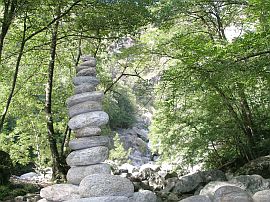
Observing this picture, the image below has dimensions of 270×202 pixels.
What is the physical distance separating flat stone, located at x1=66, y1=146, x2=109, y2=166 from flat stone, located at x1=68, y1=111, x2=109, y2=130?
33 cm

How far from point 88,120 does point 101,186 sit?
0.98 metres

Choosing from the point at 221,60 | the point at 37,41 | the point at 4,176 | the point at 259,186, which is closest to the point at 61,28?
the point at 37,41

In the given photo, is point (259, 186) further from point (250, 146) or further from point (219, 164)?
point (219, 164)

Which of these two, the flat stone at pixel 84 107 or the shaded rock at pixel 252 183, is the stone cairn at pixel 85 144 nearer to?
the flat stone at pixel 84 107

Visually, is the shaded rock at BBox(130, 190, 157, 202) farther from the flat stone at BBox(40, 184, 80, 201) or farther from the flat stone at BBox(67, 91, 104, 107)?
the flat stone at BBox(67, 91, 104, 107)

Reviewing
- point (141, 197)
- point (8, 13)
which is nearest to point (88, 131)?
point (141, 197)

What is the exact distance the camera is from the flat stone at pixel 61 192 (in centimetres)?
446

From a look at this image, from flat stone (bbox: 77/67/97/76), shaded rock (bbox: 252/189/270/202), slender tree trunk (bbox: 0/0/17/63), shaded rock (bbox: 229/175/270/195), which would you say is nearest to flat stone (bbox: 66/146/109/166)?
flat stone (bbox: 77/67/97/76)

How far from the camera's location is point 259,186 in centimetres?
748

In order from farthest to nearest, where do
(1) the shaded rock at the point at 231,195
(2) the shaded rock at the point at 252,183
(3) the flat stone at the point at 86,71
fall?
(2) the shaded rock at the point at 252,183
(3) the flat stone at the point at 86,71
(1) the shaded rock at the point at 231,195

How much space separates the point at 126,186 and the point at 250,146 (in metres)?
7.98

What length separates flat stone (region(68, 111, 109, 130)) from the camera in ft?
15.7

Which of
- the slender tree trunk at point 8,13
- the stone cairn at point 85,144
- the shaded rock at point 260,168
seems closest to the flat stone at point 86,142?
the stone cairn at point 85,144

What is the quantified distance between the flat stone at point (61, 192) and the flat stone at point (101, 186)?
1.06ft
